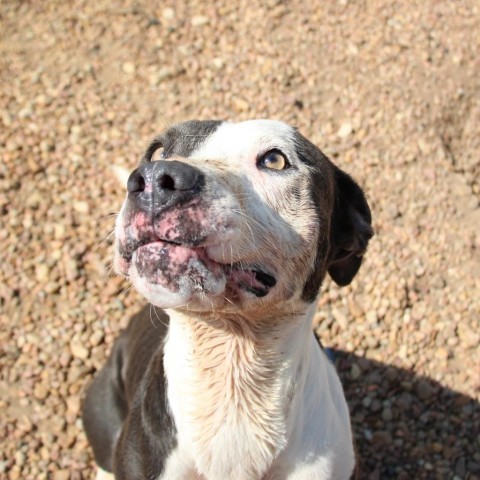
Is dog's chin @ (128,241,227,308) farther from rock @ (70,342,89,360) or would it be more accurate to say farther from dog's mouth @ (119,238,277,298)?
rock @ (70,342,89,360)

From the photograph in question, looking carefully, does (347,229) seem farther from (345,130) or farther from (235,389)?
(345,130)

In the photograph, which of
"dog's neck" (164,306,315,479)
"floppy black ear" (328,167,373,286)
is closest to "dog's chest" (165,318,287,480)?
"dog's neck" (164,306,315,479)

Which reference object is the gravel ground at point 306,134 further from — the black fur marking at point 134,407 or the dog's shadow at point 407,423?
the black fur marking at point 134,407

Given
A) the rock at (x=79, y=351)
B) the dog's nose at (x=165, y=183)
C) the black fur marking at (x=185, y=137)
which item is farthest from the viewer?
the rock at (x=79, y=351)

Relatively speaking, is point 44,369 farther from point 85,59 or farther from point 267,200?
point 85,59

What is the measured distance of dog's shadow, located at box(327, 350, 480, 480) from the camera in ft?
13.5

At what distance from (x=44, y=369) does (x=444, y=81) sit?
4.39 metres

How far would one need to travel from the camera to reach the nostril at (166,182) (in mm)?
1970

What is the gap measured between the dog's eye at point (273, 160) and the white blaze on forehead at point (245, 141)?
2 cm

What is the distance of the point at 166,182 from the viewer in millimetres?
1980

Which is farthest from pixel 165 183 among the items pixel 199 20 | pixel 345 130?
pixel 199 20

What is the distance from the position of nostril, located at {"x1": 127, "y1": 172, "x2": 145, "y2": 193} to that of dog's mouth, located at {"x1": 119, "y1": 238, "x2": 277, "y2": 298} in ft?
0.53

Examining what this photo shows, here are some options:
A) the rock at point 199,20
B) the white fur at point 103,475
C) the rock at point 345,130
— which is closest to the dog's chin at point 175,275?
the white fur at point 103,475

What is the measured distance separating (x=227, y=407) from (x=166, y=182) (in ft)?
3.49
